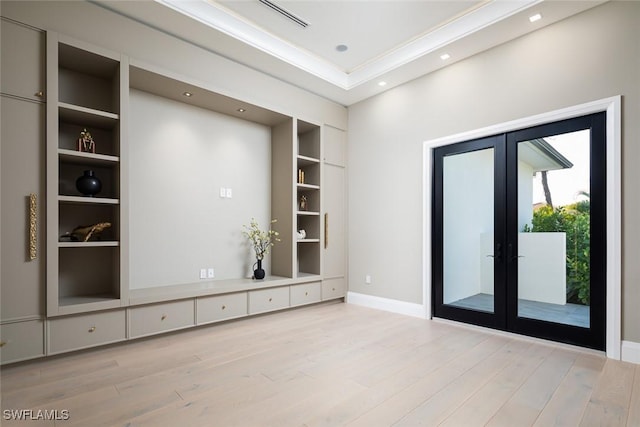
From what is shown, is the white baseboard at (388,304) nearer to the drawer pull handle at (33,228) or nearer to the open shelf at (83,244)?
the open shelf at (83,244)

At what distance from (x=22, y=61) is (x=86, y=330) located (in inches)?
93.3

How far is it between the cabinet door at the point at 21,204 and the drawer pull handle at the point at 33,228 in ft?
0.05

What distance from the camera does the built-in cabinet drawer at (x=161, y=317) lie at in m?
3.29

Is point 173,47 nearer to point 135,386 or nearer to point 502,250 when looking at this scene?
point 135,386

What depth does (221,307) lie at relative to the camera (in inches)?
155

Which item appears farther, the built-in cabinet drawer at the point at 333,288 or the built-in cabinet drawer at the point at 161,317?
the built-in cabinet drawer at the point at 333,288

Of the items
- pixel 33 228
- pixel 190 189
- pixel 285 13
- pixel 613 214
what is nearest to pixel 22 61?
pixel 33 228

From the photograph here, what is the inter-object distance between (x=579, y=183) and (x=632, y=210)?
1.59 ft

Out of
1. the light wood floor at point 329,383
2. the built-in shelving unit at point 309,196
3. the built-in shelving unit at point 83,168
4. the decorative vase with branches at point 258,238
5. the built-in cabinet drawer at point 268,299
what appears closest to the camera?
the light wood floor at point 329,383

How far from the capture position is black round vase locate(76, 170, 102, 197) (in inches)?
126

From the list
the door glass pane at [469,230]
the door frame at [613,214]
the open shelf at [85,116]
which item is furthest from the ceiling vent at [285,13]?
the door frame at [613,214]

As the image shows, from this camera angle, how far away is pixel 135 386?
7.99 feet

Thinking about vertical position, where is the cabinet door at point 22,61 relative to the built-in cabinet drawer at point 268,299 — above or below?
above

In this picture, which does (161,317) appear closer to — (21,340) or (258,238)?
(21,340)
